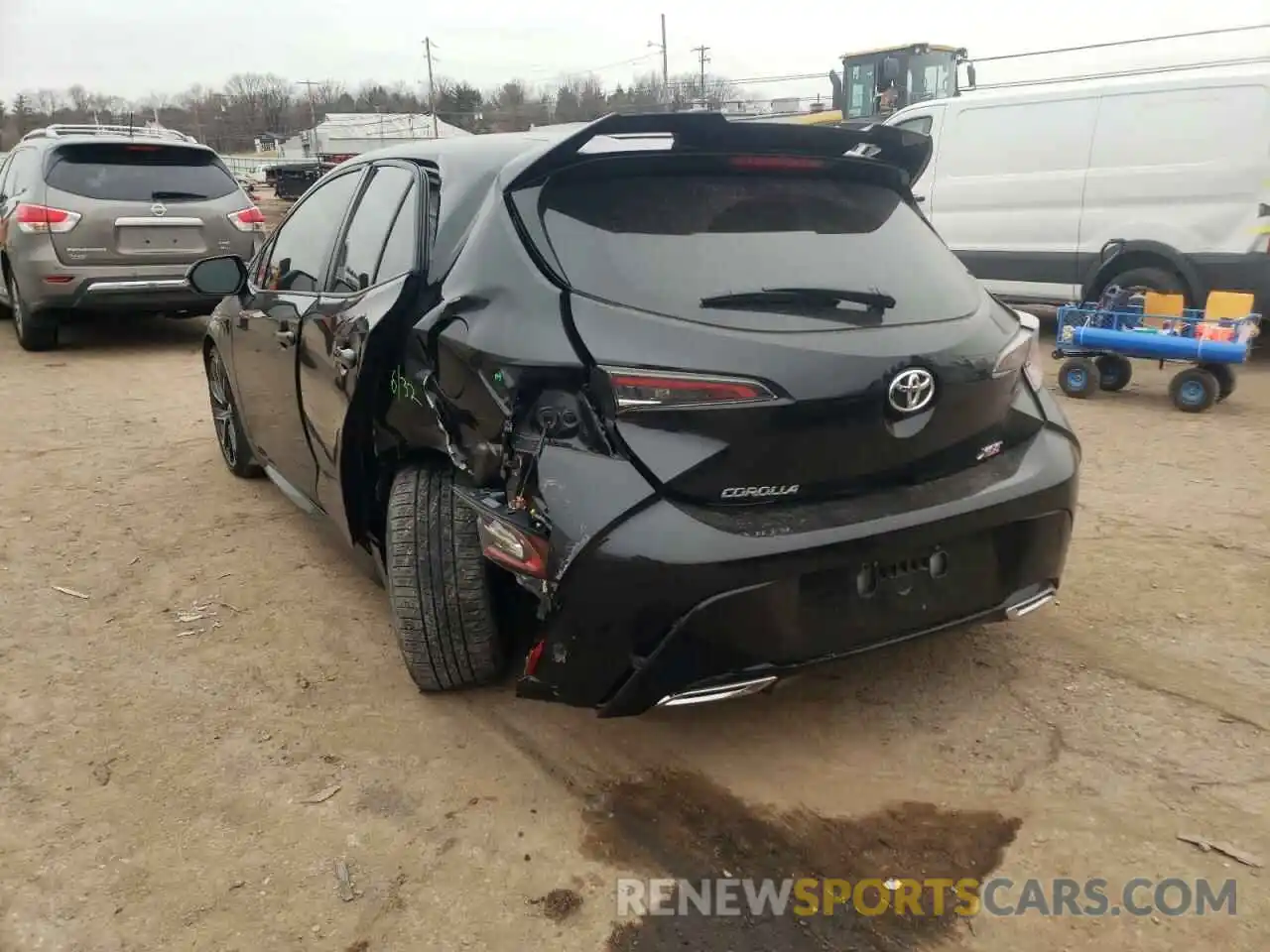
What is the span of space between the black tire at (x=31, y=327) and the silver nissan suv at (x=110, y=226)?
1cm

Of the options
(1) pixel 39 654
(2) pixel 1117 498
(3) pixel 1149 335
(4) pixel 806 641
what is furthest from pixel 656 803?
(3) pixel 1149 335

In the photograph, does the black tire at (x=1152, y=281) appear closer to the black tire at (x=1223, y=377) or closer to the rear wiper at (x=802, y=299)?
the black tire at (x=1223, y=377)

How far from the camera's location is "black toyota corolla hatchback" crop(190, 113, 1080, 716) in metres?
2.31

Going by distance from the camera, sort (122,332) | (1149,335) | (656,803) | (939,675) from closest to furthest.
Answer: (656,803)
(939,675)
(1149,335)
(122,332)

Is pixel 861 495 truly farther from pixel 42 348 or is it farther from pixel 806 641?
pixel 42 348

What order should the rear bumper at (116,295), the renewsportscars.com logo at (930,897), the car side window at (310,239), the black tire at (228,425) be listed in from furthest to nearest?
the rear bumper at (116,295), the black tire at (228,425), the car side window at (310,239), the renewsportscars.com logo at (930,897)

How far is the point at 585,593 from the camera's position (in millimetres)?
2322

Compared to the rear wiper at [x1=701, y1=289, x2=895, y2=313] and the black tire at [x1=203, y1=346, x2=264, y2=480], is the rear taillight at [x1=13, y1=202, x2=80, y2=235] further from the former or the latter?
the rear wiper at [x1=701, y1=289, x2=895, y2=313]

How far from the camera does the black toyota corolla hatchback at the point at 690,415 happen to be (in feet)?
7.59

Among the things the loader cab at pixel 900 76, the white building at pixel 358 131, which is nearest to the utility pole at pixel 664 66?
the white building at pixel 358 131

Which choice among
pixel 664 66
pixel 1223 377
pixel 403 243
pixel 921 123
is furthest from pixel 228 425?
pixel 664 66

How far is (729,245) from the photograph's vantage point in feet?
8.42

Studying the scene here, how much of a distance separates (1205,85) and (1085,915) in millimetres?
7597

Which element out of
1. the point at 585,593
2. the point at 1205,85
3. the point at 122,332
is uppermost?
the point at 1205,85
